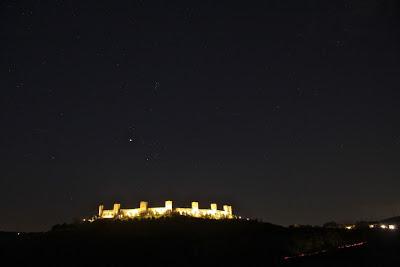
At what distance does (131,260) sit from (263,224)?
106 feet

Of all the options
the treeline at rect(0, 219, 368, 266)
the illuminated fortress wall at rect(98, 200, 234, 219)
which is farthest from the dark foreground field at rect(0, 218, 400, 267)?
the illuminated fortress wall at rect(98, 200, 234, 219)

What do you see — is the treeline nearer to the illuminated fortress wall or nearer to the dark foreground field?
the dark foreground field

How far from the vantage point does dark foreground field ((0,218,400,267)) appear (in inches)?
1449

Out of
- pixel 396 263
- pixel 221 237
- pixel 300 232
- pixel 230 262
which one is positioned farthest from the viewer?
pixel 300 232

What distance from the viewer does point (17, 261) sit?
42.7m

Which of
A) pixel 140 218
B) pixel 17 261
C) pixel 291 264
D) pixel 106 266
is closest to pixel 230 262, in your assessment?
pixel 291 264

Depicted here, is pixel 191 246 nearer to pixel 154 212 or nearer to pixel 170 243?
pixel 170 243

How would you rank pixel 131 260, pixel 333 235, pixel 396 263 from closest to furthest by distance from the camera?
pixel 396 263, pixel 131 260, pixel 333 235

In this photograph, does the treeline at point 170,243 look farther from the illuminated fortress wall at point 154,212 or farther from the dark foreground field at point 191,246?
the illuminated fortress wall at point 154,212

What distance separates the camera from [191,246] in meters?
45.5

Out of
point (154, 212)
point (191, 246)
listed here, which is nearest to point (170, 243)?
point (191, 246)

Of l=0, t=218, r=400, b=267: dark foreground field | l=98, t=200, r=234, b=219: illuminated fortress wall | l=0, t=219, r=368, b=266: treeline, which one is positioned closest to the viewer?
l=0, t=218, r=400, b=267: dark foreground field

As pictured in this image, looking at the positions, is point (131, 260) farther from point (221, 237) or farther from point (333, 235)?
point (333, 235)

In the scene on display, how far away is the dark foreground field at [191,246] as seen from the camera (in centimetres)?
3681
